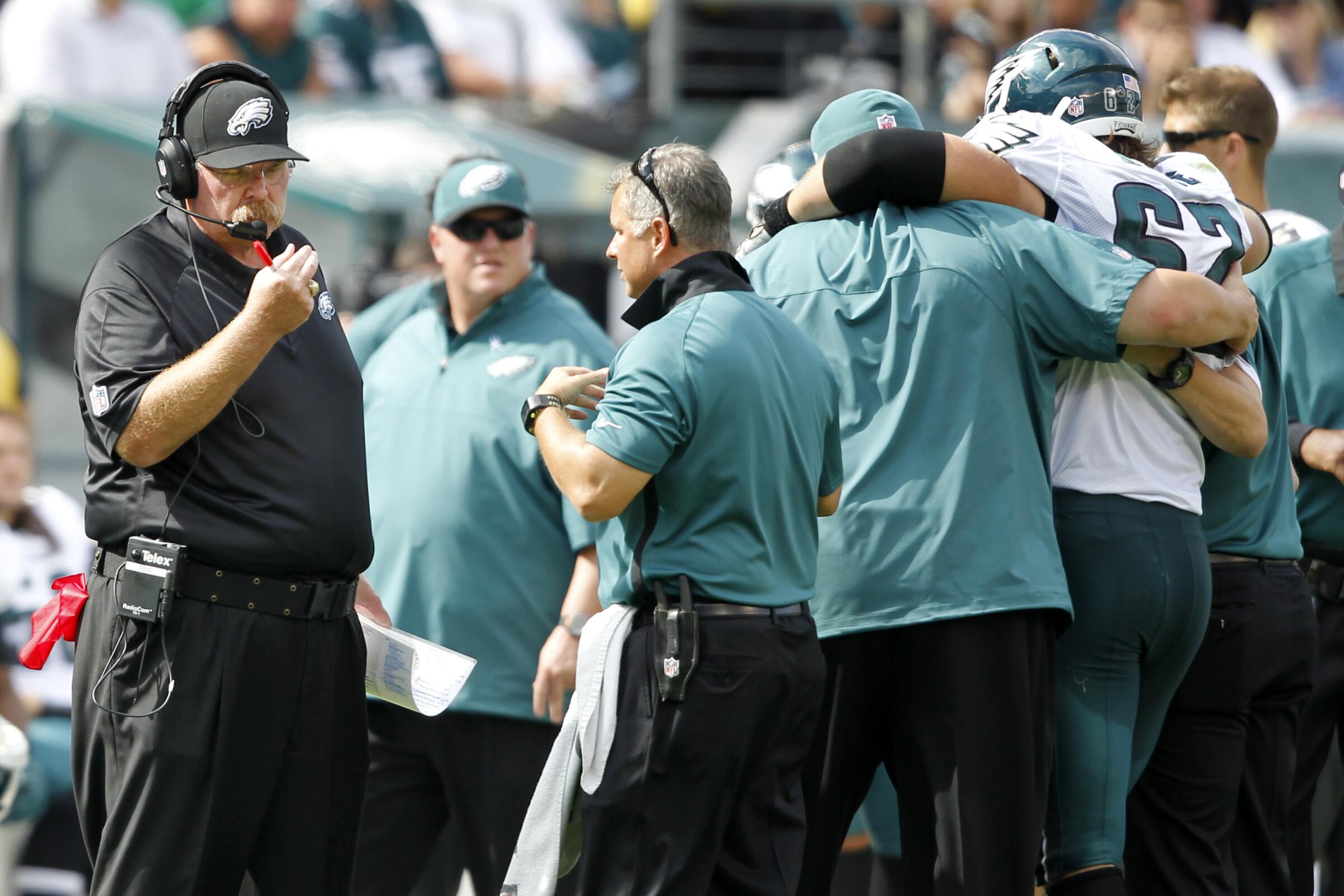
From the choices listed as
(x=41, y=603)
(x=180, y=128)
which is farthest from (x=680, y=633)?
(x=41, y=603)

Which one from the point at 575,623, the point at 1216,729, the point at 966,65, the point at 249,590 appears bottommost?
the point at 1216,729

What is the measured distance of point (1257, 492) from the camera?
4.06m

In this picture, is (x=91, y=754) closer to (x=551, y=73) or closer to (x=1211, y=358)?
(x=1211, y=358)

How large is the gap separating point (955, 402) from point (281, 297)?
55.2 inches

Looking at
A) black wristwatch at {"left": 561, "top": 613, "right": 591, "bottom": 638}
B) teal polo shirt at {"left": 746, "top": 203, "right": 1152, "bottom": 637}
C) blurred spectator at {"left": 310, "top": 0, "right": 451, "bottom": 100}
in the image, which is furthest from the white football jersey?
blurred spectator at {"left": 310, "top": 0, "right": 451, "bottom": 100}

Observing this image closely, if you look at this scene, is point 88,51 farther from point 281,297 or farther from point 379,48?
point 281,297

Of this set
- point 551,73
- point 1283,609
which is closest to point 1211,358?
point 1283,609

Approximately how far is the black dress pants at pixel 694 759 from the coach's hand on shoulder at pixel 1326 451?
5.85ft

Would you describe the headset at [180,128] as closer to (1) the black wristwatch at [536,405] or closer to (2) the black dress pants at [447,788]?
(1) the black wristwatch at [536,405]

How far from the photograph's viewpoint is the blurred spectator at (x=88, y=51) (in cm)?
963

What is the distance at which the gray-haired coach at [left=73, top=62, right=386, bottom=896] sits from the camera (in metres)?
3.28

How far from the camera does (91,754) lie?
336 centimetres

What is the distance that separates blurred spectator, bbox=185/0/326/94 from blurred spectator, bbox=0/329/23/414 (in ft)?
7.79

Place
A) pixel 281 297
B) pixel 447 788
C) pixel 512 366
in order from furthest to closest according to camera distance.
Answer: pixel 512 366 → pixel 447 788 → pixel 281 297
